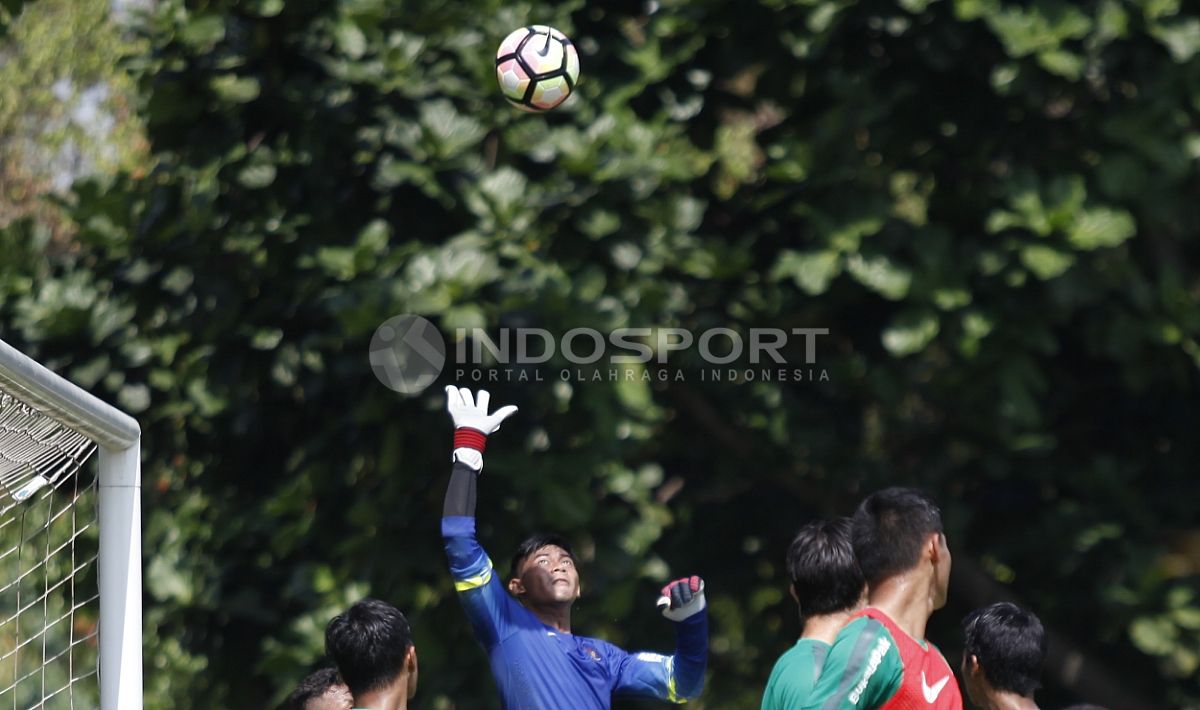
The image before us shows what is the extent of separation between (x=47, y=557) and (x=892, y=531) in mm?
2614

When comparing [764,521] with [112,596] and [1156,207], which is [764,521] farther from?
[112,596]

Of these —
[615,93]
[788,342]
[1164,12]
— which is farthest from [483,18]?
[1164,12]

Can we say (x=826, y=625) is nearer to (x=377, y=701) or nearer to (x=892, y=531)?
(x=892, y=531)

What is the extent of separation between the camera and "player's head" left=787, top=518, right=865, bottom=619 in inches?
168

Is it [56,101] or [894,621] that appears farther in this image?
[56,101]

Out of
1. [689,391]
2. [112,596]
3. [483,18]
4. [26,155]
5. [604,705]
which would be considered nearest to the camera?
[112,596]

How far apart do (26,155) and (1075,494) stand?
8651 mm

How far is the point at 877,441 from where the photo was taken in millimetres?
8969

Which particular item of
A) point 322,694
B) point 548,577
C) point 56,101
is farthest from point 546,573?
point 56,101

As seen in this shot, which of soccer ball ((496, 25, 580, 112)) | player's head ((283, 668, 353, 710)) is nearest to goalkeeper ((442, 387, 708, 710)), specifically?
player's head ((283, 668, 353, 710))

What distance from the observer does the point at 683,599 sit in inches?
197

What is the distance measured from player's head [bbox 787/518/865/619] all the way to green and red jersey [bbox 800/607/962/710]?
0.24 meters

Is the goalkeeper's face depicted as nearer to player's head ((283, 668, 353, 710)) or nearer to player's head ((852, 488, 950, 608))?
player's head ((283, 668, 353, 710))

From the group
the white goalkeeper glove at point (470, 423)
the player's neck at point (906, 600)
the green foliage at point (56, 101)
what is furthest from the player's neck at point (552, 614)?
the green foliage at point (56, 101)
